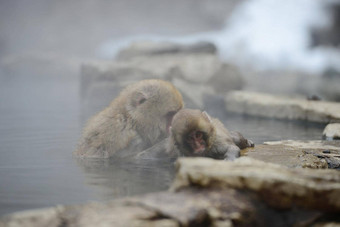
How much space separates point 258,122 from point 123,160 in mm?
3015

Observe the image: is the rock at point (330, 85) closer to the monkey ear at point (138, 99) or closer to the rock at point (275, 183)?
the monkey ear at point (138, 99)

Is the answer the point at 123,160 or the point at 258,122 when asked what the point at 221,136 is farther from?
the point at 258,122

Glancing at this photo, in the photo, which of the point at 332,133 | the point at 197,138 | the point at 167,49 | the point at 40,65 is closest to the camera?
the point at 197,138

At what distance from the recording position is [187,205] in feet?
7.30

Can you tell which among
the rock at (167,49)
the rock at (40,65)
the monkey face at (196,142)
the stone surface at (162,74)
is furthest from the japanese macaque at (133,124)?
the rock at (40,65)

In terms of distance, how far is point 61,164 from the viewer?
3.89 m

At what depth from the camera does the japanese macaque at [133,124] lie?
418 centimetres

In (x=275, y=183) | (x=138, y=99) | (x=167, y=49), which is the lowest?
(x=275, y=183)

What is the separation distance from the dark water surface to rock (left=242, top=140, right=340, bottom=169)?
2.26 feet

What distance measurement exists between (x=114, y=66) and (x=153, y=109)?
4.89 m

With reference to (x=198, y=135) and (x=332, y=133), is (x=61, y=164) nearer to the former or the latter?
(x=198, y=135)

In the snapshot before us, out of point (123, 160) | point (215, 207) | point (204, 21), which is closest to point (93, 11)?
point (204, 21)

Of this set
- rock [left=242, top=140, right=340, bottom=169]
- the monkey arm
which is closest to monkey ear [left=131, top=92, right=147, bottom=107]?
the monkey arm

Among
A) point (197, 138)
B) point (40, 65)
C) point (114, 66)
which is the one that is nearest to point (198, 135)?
point (197, 138)
